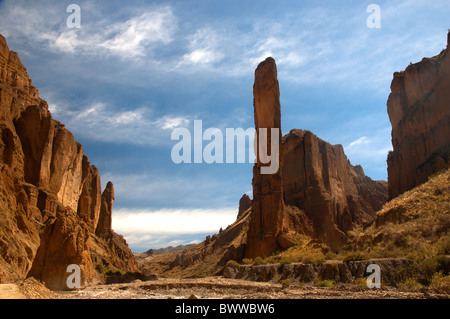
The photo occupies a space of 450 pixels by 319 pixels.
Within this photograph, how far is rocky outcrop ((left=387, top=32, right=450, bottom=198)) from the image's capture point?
55.0 meters

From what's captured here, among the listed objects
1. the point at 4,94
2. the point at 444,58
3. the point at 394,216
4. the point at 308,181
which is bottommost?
the point at 394,216

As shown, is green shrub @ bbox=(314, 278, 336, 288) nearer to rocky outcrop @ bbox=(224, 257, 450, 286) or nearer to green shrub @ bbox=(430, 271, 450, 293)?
rocky outcrop @ bbox=(224, 257, 450, 286)

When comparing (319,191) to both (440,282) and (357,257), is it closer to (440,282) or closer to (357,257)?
(357,257)

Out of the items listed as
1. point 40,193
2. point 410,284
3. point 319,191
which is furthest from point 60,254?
point 319,191

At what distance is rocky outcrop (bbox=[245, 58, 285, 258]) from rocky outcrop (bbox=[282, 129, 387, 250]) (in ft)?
27.0

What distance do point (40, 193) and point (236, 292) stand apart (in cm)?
3379

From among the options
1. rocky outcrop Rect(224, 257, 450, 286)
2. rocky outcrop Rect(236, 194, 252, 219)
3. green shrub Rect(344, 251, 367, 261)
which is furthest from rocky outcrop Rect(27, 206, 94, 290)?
rocky outcrop Rect(236, 194, 252, 219)

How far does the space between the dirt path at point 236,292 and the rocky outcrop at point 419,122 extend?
108ft

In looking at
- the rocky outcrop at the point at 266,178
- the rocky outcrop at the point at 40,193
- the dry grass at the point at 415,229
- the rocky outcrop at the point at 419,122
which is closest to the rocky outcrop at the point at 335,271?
the dry grass at the point at 415,229

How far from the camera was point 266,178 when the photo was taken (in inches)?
2076
